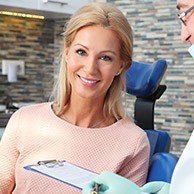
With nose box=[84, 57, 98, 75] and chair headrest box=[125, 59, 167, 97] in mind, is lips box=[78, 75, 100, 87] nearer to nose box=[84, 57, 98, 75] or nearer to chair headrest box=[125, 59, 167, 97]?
nose box=[84, 57, 98, 75]

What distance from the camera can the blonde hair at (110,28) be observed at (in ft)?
4.35

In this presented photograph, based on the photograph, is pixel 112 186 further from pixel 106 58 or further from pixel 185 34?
pixel 106 58

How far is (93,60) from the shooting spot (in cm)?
131

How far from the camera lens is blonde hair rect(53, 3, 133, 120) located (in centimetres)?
133

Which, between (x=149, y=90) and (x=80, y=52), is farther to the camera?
(x=149, y=90)

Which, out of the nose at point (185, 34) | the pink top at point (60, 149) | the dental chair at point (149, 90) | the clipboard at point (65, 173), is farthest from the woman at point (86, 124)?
the dental chair at point (149, 90)

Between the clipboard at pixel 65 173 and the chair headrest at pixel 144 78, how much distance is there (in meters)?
0.88

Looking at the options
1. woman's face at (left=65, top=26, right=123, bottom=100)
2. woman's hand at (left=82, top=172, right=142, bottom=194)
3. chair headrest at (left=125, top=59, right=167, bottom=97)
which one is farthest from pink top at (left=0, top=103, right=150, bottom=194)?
chair headrest at (left=125, top=59, right=167, bottom=97)

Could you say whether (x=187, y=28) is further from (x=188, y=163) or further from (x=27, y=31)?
(x=27, y=31)

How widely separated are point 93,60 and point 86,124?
0.22 meters

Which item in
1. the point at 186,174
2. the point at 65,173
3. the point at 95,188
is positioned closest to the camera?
the point at 186,174

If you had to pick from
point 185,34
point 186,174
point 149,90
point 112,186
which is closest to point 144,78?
point 149,90

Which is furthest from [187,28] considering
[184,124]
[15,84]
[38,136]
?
[15,84]

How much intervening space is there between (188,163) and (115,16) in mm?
706
